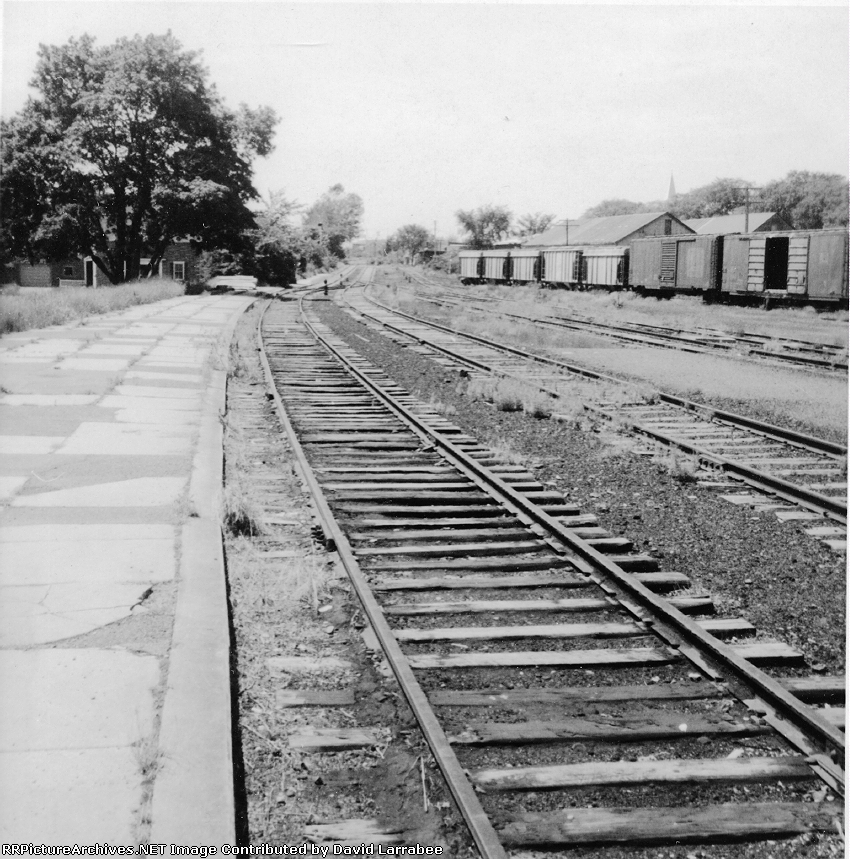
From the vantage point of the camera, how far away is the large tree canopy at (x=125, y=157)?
19.3 metres

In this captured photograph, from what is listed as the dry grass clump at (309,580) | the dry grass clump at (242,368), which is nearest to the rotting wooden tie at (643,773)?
the dry grass clump at (309,580)

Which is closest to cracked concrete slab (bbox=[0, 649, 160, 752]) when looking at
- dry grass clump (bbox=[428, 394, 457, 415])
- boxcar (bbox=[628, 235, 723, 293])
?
dry grass clump (bbox=[428, 394, 457, 415])

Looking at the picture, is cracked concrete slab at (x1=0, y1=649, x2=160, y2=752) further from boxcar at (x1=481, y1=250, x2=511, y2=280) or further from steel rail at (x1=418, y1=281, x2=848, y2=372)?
boxcar at (x1=481, y1=250, x2=511, y2=280)

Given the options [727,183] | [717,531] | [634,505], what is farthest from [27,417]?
[727,183]

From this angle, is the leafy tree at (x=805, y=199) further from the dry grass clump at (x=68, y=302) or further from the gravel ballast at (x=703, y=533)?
the gravel ballast at (x=703, y=533)

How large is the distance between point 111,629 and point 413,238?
116m

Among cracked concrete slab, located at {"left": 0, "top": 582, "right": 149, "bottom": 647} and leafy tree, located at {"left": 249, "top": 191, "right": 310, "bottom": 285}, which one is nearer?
cracked concrete slab, located at {"left": 0, "top": 582, "right": 149, "bottom": 647}

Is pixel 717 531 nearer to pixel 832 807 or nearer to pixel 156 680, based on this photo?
pixel 832 807

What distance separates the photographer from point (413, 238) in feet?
384

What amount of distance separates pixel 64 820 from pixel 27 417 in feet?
24.3

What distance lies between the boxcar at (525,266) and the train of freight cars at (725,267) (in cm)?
180

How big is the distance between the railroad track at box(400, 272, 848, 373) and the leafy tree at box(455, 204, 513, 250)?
60.3m

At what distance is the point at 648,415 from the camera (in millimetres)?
11148

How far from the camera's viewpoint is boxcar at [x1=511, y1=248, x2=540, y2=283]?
48.8 metres
